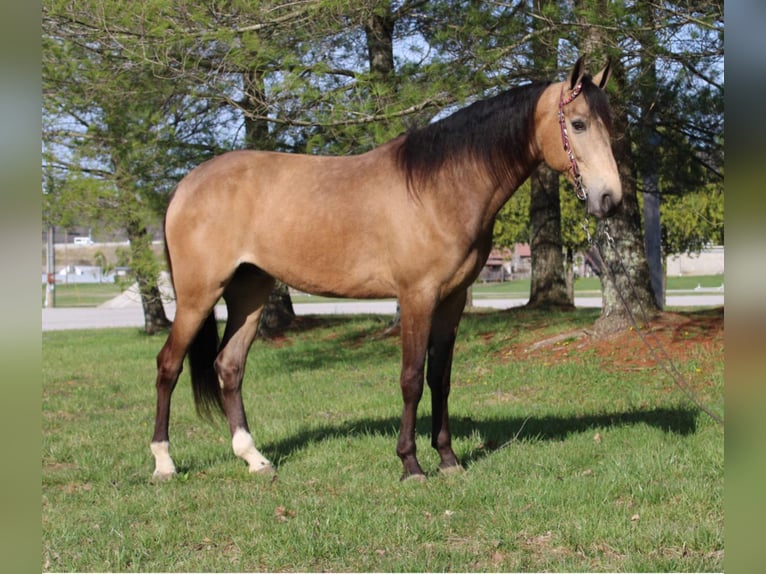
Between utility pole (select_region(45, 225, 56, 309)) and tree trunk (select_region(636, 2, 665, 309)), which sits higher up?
tree trunk (select_region(636, 2, 665, 309))

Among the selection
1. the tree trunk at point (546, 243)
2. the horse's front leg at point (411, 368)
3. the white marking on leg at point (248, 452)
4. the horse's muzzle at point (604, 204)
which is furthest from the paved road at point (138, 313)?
the horse's muzzle at point (604, 204)

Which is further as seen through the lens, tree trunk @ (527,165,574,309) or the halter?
tree trunk @ (527,165,574,309)

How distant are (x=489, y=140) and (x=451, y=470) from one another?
218 cm

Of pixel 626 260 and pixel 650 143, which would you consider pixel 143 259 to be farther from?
pixel 650 143

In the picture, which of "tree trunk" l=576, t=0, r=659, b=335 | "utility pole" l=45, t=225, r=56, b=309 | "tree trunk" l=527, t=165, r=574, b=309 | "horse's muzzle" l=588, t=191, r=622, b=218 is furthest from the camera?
"utility pole" l=45, t=225, r=56, b=309

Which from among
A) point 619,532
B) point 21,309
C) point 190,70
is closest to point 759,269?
point 21,309

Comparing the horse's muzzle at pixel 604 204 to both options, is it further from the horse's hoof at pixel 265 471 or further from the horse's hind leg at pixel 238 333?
the horse's hoof at pixel 265 471

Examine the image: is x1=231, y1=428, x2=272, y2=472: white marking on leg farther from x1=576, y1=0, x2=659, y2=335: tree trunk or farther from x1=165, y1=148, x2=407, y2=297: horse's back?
x1=576, y1=0, x2=659, y2=335: tree trunk

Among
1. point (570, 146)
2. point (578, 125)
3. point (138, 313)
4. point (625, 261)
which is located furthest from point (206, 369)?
point (138, 313)

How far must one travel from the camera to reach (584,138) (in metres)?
4.55

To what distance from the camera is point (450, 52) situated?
8.73 metres

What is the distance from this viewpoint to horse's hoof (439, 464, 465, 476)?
5.03 meters


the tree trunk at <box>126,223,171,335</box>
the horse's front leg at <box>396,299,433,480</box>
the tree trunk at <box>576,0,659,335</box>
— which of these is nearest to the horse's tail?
the horse's front leg at <box>396,299,433,480</box>

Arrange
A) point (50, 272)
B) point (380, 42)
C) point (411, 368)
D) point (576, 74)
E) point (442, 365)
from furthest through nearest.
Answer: point (50, 272), point (380, 42), point (442, 365), point (411, 368), point (576, 74)
